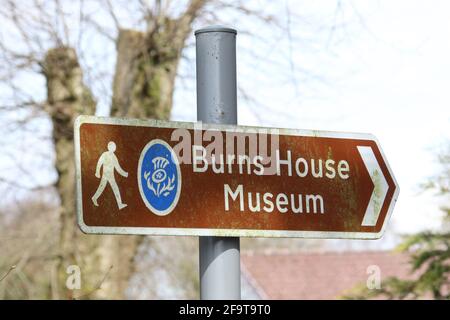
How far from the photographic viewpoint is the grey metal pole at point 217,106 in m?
2.91

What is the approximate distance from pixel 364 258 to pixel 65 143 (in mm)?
20345

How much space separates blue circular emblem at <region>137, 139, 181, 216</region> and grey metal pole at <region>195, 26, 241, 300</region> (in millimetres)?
167

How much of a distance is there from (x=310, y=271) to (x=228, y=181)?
87.9 ft

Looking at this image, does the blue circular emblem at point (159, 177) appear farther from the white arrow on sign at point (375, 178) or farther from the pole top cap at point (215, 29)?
the white arrow on sign at point (375, 178)

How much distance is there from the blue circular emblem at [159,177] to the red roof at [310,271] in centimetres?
2511

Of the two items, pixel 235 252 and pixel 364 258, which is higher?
pixel 364 258

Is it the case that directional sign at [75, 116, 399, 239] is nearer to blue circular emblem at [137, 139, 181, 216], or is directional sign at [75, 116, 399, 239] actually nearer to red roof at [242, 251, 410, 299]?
blue circular emblem at [137, 139, 181, 216]

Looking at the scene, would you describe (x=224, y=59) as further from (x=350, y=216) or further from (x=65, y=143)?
(x=65, y=143)

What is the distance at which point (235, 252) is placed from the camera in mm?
2943

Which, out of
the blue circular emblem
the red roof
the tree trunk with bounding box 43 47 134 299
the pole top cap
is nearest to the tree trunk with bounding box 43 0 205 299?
the tree trunk with bounding box 43 47 134 299

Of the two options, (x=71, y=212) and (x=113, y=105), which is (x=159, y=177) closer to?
(x=113, y=105)

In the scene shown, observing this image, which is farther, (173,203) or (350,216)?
(350,216)
